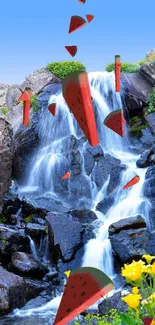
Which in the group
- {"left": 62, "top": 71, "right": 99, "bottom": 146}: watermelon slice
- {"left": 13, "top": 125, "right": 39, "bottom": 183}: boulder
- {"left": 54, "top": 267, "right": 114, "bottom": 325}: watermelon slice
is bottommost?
{"left": 13, "top": 125, "right": 39, "bottom": 183}: boulder

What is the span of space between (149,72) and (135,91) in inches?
61.3

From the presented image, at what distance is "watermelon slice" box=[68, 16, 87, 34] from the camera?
1563 mm

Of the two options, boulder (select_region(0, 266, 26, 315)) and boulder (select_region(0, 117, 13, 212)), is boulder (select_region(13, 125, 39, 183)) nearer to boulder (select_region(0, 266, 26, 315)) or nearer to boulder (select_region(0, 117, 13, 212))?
boulder (select_region(0, 117, 13, 212))

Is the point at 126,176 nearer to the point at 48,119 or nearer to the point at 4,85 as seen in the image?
the point at 48,119

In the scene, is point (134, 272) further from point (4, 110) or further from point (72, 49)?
point (4, 110)

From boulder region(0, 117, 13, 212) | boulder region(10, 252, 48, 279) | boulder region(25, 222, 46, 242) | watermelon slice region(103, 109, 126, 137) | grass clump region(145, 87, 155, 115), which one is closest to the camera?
watermelon slice region(103, 109, 126, 137)

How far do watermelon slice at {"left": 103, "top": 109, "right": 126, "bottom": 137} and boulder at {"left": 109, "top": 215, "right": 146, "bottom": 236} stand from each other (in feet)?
31.3

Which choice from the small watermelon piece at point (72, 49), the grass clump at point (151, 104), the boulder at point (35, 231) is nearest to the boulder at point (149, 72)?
the grass clump at point (151, 104)

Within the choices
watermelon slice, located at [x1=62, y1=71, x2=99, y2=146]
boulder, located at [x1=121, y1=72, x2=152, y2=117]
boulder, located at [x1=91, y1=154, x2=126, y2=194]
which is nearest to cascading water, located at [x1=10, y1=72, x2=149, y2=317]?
boulder, located at [x1=91, y1=154, x2=126, y2=194]

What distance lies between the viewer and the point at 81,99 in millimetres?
984

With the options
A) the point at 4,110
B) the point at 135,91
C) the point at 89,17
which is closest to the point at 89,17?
the point at 89,17

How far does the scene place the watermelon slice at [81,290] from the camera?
83 cm

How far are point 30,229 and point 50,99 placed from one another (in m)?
8.95

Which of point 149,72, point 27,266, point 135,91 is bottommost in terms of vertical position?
point 27,266
